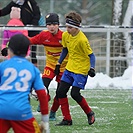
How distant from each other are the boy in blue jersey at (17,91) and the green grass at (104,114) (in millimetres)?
2318

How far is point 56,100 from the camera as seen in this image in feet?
31.5

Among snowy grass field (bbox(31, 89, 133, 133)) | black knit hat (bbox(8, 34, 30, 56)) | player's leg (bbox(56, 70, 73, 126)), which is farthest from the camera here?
player's leg (bbox(56, 70, 73, 126))

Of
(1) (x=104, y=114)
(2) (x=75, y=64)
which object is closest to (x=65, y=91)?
(2) (x=75, y=64)

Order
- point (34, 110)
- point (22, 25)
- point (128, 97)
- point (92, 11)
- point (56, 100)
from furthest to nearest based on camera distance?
point (92, 11), point (22, 25), point (128, 97), point (34, 110), point (56, 100)

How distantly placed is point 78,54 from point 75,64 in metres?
0.14

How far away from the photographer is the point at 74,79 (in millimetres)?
8945

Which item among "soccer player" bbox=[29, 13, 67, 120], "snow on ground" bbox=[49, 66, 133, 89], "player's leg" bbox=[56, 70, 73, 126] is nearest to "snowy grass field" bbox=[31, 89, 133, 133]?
"player's leg" bbox=[56, 70, 73, 126]

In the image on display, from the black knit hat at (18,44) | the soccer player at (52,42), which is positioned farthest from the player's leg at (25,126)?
the soccer player at (52,42)

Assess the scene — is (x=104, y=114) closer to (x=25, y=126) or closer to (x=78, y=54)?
(x=78, y=54)

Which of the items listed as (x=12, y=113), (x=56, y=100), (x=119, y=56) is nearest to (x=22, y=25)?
(x=119, y=56)

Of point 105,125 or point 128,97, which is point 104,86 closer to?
point 128,97

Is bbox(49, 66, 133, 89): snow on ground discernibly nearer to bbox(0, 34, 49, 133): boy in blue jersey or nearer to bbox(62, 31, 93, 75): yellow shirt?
bbox(62, 31, 93, 75): yellow shirt

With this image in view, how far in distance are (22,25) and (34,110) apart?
416 centimetres

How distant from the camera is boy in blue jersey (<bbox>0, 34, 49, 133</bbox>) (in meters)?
6.06
